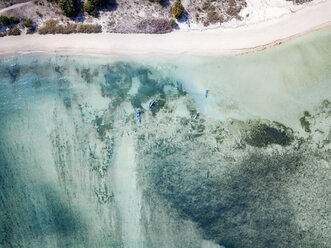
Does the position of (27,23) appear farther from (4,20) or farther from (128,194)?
(128,194)

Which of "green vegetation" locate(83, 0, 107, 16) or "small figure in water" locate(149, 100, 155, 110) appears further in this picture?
"small figure in water" locate(149, 100, 155, 110)

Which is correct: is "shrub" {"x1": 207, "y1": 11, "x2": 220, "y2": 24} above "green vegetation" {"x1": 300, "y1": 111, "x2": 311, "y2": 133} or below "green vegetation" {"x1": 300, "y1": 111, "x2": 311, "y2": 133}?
above

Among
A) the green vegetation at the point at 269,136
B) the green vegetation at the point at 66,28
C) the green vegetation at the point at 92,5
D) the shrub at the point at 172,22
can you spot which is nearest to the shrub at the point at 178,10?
the shrub at the point at 172,22

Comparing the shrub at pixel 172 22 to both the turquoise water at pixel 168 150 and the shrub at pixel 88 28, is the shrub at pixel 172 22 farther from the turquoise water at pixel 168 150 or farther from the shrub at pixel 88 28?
the shrub at pixel 88 28

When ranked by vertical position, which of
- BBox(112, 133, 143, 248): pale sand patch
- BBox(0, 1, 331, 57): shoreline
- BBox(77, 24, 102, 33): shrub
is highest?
BBox(77, 24, 102, 33): shrub

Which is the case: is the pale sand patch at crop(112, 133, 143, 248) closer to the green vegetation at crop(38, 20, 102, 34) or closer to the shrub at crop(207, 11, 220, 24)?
the green vegetation at crop(38, 20, 102, 34)

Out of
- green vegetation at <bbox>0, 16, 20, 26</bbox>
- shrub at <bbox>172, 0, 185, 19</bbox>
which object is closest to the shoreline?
green vegetation at <bbox>0, 16, 20, 26</bbox>
